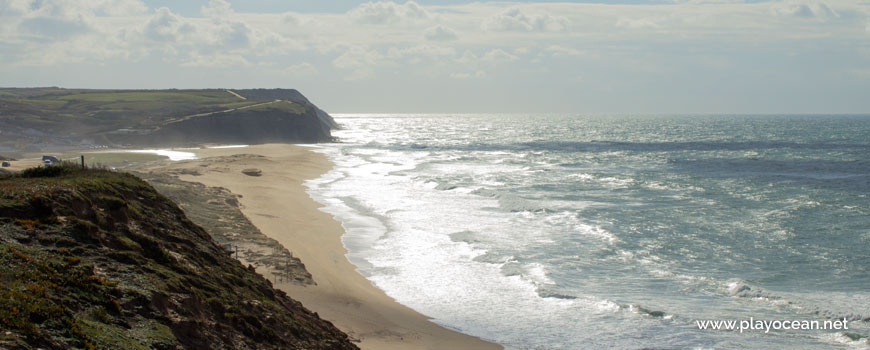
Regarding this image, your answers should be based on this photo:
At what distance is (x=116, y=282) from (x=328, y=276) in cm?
1069

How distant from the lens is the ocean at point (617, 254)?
690 inches

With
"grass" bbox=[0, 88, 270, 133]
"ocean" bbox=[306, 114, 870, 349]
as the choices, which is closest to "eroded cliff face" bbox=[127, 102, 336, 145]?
"grass" bbox=[0, 88, 270, 133]

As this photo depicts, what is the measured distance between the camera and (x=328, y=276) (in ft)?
70.4

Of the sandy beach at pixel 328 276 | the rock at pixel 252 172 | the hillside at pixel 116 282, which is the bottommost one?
the sandy beach at pixel 328 276

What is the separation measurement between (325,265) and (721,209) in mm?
24115

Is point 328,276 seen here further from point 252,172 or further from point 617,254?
point 252,172

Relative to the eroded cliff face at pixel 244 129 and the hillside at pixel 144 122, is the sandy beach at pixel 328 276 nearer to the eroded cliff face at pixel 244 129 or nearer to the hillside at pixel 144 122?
the hillside at pixel 144 122

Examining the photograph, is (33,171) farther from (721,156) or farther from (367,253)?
(721,156)

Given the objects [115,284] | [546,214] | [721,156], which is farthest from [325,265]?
[721,156]

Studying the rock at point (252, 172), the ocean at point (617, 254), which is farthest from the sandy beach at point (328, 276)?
the rock at point (252, 172)

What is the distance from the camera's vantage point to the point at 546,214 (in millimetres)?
34219

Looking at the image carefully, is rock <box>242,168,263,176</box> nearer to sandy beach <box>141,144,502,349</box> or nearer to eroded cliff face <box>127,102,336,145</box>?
sandy beach <box>141,144,502,349</box>

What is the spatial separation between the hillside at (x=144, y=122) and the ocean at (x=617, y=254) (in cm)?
5714

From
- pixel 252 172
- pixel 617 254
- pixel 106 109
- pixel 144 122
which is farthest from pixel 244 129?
pixel 617 254
